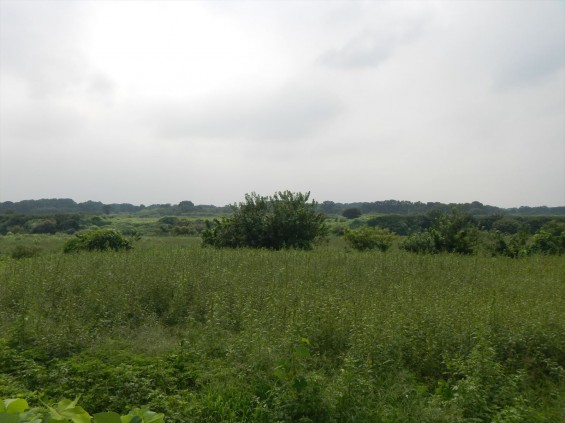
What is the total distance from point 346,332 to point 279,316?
1153mm

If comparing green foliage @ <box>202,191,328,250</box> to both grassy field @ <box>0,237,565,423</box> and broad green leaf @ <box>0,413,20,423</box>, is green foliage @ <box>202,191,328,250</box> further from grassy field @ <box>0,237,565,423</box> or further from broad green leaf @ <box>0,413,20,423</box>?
broad green leaf @ <box>0,413,20,423</box>

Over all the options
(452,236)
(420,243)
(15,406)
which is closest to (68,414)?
(15,406)

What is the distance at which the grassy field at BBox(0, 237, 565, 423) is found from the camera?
4.79 m

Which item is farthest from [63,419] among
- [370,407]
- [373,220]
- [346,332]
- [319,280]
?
[373,220]

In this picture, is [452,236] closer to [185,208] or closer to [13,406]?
[13,406]

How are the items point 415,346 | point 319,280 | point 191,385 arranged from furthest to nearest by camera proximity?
point 319,280, point 415,346, point 191,385

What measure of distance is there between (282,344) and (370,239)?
1644 centimetres

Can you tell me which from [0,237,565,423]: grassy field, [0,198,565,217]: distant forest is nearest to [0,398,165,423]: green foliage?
[0,237,565,423]: grassy field

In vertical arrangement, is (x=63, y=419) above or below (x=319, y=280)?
above

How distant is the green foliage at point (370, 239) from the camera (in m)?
21.4

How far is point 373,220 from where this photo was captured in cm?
4675

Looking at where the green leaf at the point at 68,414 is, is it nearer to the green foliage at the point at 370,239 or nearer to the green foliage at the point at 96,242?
the green foliage at the point at 96,242

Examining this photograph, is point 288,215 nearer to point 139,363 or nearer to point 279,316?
point 279,316

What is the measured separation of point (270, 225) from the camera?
65.7 feet
